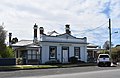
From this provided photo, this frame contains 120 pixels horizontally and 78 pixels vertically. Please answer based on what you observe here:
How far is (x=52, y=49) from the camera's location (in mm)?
49500

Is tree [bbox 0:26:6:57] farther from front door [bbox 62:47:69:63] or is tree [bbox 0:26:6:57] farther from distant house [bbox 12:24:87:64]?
front door [bbox 62:47:69:63]

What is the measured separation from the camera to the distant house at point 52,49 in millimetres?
48406

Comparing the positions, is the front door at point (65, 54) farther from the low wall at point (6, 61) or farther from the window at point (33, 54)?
the low wall at point (6, 61)

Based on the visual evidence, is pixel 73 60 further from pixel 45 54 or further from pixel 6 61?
pixel 6 61

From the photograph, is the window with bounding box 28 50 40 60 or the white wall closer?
the white wall

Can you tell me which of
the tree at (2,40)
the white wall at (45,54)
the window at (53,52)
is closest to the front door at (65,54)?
the window at (53,52)

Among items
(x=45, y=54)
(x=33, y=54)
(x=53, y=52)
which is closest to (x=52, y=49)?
(x=53, y=52)

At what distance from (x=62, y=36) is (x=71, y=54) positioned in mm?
3521

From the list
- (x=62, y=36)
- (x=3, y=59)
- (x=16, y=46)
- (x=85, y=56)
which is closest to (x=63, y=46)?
(x=62, y=36)

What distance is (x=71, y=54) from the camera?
51.4 m

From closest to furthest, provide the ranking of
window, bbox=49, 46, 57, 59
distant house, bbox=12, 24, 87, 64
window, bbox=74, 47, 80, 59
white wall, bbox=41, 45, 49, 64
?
white wall, bbox=41, 45, 49, 64 → distant house, bbox=12, 24, 87, 64 → window, bbox=49, 46, 57, 59 → window, bbox=74, 47, 80, 59

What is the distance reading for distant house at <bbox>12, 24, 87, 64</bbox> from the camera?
159ft

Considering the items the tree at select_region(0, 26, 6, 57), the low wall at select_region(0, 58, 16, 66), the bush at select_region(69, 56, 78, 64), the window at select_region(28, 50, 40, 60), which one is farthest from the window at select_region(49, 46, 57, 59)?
the tree at select_region(0, 26, 6, 57)

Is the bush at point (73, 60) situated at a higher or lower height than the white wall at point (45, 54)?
lower
